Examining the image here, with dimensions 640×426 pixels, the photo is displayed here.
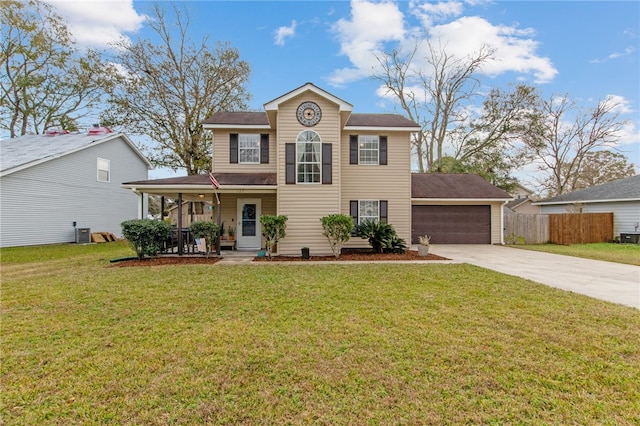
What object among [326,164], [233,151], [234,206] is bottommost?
[234,206]

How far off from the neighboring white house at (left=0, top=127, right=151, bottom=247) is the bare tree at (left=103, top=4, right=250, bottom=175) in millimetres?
2255

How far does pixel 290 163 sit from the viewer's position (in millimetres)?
10398

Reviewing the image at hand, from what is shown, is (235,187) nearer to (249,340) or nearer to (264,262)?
(264,262)

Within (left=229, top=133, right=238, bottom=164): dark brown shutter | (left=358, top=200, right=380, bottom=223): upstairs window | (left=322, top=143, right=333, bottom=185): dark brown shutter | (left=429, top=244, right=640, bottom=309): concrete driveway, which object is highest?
(left=229, top=133, right=238, bottom=164): dark brown shutter

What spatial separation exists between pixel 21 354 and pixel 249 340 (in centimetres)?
245

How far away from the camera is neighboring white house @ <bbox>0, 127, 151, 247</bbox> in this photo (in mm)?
13344

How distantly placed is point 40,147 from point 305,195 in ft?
51.8

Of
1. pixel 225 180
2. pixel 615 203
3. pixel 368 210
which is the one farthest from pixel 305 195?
pixel 615 203

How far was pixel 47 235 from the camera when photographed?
1449 centimetres

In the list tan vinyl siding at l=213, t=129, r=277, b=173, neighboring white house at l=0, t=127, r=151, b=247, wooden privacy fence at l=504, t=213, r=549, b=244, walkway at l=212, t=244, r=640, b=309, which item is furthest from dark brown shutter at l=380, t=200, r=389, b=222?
neighboring white house at l=0, t=127, r=151, b=247

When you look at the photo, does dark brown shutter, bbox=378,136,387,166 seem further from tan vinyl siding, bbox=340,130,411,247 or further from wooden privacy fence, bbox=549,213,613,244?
wooden privacy fence, bbox=549,213,613,244

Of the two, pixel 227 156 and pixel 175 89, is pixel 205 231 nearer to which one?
pixel 227 156

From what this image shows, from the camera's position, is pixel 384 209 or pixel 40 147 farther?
pixel 40 147

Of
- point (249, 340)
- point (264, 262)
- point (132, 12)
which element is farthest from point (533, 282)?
point (132, 12)
